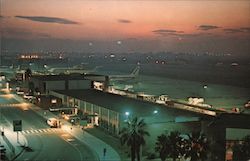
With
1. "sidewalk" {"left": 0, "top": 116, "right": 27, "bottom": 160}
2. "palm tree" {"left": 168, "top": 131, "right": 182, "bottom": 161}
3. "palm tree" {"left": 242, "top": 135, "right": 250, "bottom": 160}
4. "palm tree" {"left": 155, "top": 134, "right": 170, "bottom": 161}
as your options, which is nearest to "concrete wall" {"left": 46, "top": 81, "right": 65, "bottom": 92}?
"sidewalk" {"left": 0, "top": 116, "right": 27, "bottom": 160}

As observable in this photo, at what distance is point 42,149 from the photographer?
881cm

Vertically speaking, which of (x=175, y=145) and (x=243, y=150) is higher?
(x=175, y=145)

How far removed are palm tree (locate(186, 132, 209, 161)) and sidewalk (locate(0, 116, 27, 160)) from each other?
3.68m

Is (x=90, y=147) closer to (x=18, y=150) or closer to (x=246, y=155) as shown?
(x=18, y=150)

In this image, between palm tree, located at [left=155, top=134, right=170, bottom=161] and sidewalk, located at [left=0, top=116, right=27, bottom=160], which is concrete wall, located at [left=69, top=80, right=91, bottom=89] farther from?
palm tree, located at [left=155, top=134, right=170, bottom=161]

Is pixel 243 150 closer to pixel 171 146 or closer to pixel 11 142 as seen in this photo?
pixel 171 146

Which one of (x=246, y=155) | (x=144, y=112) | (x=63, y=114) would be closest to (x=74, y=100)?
(x=63, y=114)

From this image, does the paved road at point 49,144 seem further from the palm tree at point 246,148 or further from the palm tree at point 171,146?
the palm tree at point 246,148

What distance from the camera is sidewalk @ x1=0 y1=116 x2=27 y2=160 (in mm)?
8352

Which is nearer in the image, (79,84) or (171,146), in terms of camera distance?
(171,146)

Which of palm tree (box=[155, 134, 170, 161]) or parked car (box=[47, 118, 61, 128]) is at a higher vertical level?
palm tree (box=[155, 134, 170, 161])

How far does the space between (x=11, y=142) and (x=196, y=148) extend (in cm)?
481

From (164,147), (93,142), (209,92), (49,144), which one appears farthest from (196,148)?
(209,92)

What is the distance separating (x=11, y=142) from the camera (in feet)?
30.8
